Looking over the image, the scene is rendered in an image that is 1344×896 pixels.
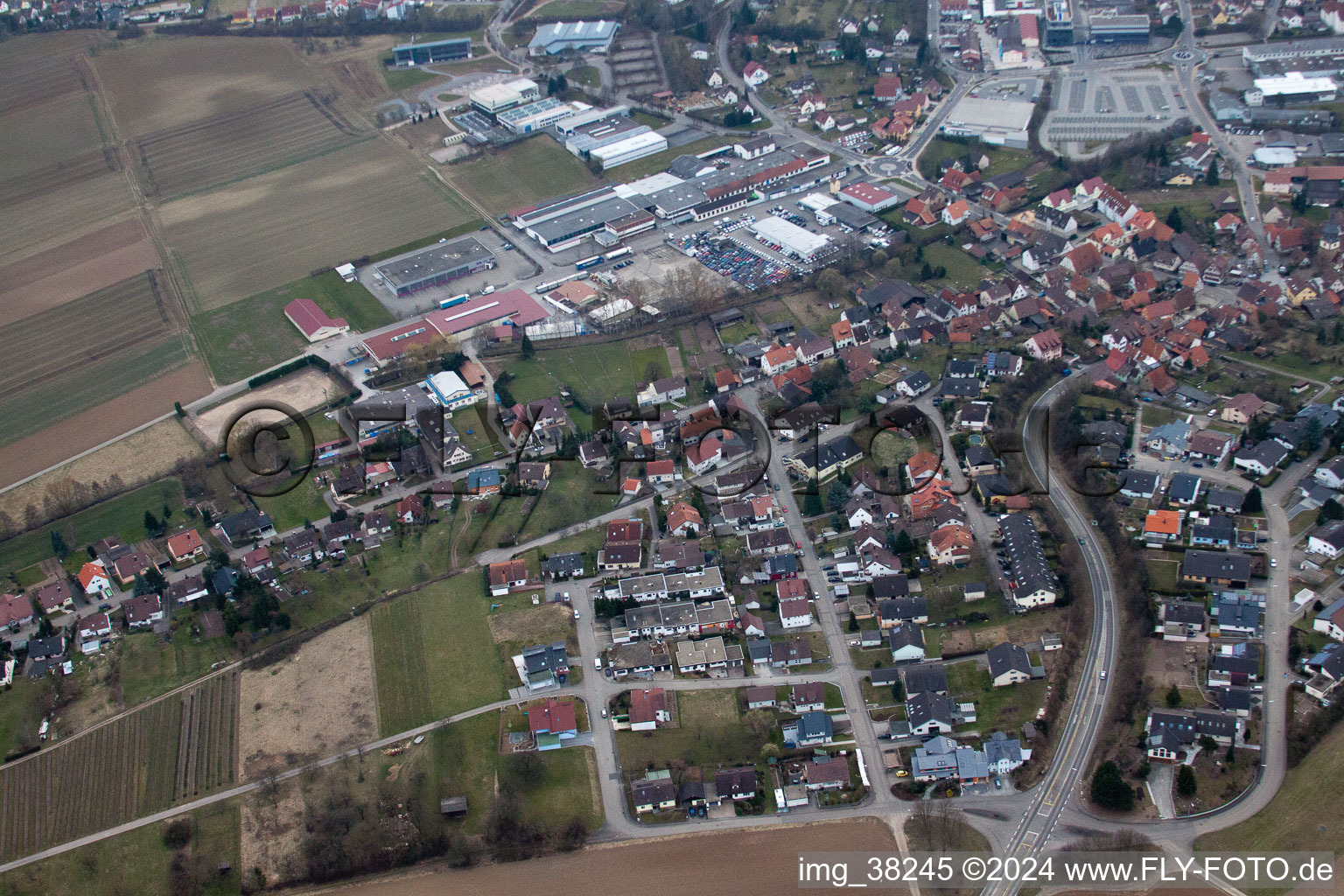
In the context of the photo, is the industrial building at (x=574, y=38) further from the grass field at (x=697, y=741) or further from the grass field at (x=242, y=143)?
the grass field at (x=697, y=741)

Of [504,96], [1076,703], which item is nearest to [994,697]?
[1076,703]

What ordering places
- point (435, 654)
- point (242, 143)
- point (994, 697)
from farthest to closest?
point (242, 143) < point (435, 654) < point (994, 697)

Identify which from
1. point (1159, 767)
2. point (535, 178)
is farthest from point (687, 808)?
point (535, 178)

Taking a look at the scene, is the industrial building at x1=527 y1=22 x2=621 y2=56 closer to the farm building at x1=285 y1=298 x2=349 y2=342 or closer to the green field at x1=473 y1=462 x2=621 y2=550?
the farm building at x1=285 y1=298 x2=349 y2=342

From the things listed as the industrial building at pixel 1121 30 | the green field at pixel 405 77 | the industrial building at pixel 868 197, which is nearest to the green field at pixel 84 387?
the green field at pixel 405 77

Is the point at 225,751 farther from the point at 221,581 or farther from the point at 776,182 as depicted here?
the point at 776,182

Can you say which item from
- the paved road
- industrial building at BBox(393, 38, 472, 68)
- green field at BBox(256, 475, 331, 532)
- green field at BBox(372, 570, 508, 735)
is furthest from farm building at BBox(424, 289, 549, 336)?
industrial building at BBox(393, 38, 472, 68)

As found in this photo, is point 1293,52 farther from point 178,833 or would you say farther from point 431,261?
point 178,833
